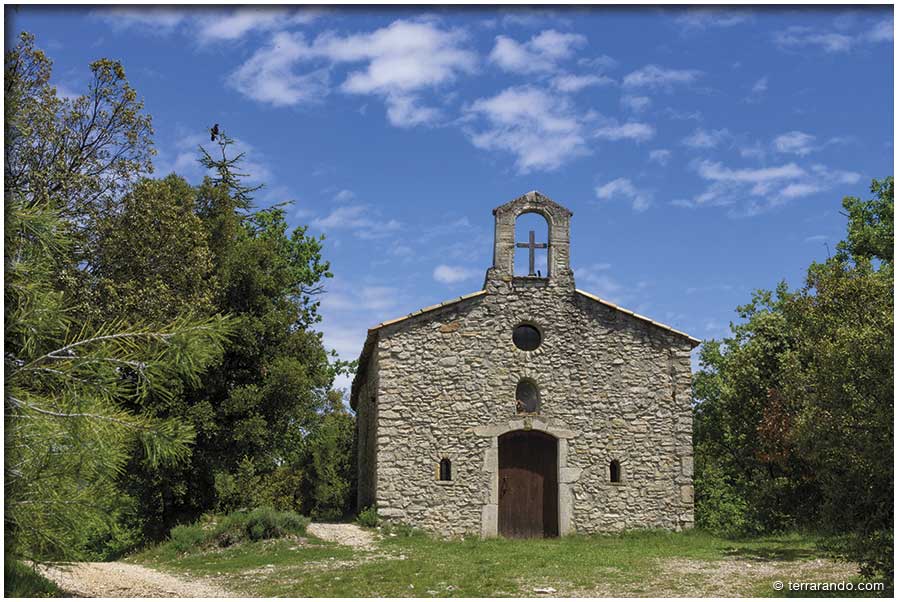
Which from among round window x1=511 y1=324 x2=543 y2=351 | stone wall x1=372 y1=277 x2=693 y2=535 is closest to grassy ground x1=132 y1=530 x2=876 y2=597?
stone wall x1=372 y1=277 x2=693 y2=535

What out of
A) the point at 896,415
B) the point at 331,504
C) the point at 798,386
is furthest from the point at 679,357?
the point at 331,504

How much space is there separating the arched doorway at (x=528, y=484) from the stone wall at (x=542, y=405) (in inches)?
12.8

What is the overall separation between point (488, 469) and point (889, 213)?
52.5 ft

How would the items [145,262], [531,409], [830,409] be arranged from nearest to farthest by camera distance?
[830,409]
[145,262]
[531,409]

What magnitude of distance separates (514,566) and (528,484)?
4838mm

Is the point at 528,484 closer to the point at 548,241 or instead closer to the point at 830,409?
the point at 548,241

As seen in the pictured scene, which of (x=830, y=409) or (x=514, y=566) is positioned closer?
(x=830, y=409)

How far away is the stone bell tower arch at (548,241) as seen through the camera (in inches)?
706

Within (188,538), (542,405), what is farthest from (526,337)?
(188,538)

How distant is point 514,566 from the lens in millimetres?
12477

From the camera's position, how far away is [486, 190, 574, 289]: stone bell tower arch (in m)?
17.9

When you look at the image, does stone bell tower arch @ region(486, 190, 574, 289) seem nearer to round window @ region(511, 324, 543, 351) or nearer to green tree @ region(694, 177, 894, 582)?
round window @ region(511, 324, 543, 351)

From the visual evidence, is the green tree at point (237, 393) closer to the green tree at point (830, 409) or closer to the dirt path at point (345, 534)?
the dirt path at point (345, 534)

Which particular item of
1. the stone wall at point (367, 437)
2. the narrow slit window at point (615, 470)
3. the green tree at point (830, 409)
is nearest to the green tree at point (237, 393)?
the stone wall at point (367, 437)
